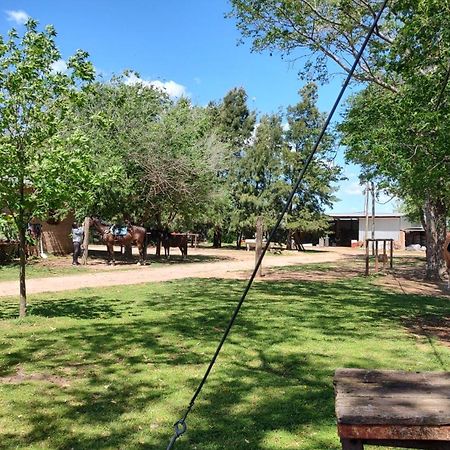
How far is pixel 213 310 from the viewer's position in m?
9.54

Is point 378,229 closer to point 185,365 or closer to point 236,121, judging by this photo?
point 236,121

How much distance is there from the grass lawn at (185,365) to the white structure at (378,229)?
141 ft

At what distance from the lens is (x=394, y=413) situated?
223 centimetres

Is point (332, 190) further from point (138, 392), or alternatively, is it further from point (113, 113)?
point (138, 392)

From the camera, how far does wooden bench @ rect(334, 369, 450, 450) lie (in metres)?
2.18

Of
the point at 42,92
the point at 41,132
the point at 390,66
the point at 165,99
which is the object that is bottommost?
the point at 41,132

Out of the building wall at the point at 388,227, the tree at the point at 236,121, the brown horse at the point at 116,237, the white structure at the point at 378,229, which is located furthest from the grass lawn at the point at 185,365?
the building wall at the point at 388,227

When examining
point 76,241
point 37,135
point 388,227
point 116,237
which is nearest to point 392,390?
point 37,135

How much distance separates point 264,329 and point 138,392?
3344mm

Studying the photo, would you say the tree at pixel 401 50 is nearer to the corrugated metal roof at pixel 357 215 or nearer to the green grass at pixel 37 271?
the green grass at pixel 37 271

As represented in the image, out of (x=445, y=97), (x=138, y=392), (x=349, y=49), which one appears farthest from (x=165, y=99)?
(x=138, y=392)

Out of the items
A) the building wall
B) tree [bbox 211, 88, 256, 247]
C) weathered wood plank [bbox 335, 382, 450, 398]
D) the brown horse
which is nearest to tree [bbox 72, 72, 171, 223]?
the brown horse

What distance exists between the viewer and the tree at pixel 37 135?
303 inches

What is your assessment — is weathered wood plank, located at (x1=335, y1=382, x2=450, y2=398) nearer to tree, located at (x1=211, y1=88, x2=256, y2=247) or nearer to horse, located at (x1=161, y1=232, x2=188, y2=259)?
horse, located at (x1=161, y1=232, x2=188, y2=259)
